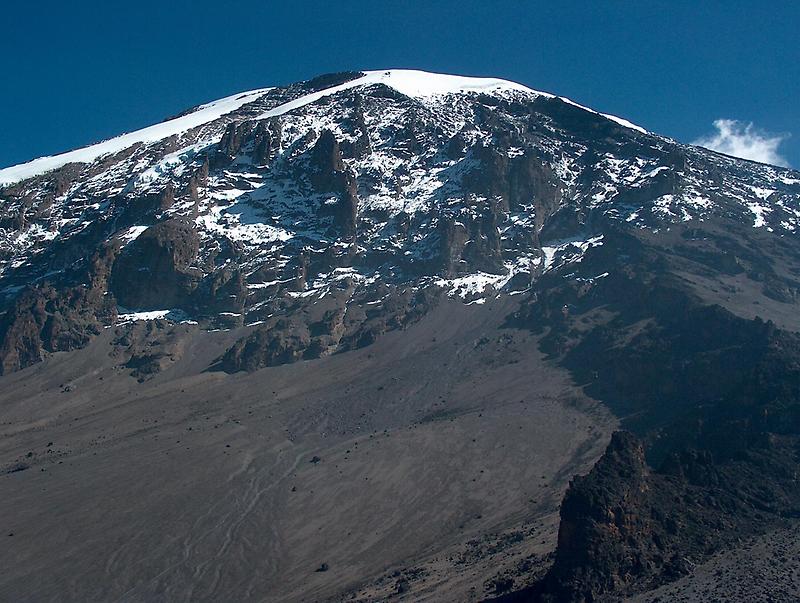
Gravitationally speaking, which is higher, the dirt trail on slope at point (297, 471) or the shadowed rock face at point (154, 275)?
the shadowed rock face at point (154, 275)

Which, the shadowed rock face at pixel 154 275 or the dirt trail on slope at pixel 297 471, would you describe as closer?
the dirt trail on slope at pixel 297 471

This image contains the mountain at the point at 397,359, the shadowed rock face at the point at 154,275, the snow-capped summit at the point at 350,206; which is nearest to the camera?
the mountain at the point at 397,359

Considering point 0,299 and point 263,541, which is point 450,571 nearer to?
point 263,541

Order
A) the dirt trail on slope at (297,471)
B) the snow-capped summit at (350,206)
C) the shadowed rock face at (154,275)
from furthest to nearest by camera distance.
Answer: the snow-capped summit at (350,206), the shadowed rock face at (154,275), the dirt trail on slope at (297,471)

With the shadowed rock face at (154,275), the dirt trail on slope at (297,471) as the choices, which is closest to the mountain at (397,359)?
the dirt trail on slope at (297,471)

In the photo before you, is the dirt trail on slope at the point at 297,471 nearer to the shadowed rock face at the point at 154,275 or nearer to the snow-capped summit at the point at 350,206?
the shadowed rock face at the point at 154,275

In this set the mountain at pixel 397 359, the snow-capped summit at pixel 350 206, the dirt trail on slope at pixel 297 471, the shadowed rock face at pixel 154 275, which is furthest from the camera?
the snow-capped summit at pixel 350 206

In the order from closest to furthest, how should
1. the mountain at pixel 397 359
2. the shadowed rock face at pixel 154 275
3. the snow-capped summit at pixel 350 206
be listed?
1. the mountain at pixel 397 359
2. the shadowed rock face at pixel 154 275
3. the snow-capped summit at pixel 350 206

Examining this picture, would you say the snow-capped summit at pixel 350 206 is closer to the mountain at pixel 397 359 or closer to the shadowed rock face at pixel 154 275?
the shadowed rock face at pixel 154 275

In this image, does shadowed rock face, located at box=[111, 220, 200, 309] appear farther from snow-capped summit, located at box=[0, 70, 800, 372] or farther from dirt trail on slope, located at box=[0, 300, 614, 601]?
dirt trail on slope, located at box=[0, 300, 614, 601]

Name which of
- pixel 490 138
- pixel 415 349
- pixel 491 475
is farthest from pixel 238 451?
pixel 490 138
